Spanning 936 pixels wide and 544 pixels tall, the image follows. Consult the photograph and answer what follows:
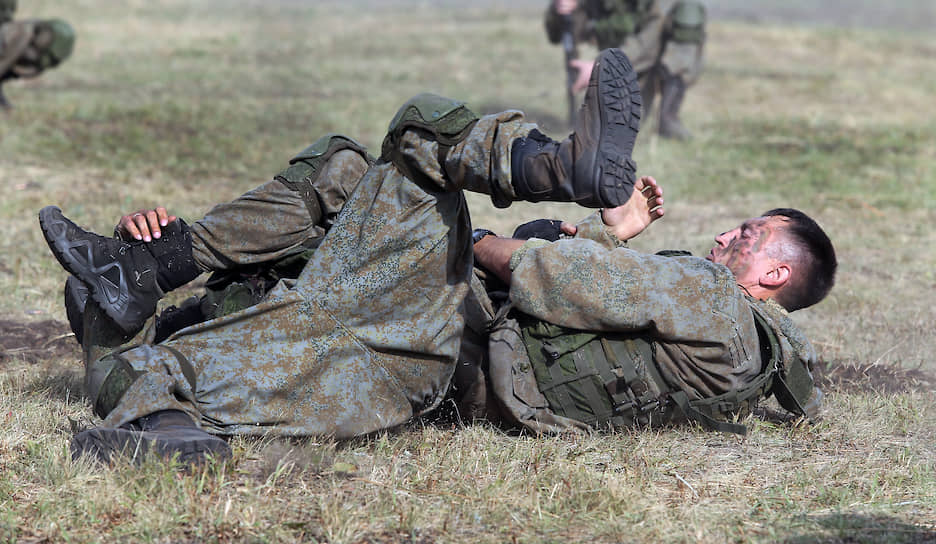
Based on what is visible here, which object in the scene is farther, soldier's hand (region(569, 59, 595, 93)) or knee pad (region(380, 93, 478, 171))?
soldier's hand (region(569, 59, 595, 93))

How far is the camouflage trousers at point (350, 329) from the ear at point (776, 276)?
1.23 m

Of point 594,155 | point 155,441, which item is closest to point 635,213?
point 594,155

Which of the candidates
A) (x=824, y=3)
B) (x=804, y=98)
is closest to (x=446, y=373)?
(x=804, y=98)

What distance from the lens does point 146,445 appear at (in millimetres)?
2824

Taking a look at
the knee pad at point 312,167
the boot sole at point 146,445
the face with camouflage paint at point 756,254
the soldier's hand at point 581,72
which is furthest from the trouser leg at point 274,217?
the soldier's hand at point 581,72

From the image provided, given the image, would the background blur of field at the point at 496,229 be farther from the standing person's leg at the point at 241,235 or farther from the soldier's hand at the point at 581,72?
the soldier's hand at the point at 581,72

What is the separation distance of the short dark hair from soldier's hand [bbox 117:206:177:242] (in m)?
2.28

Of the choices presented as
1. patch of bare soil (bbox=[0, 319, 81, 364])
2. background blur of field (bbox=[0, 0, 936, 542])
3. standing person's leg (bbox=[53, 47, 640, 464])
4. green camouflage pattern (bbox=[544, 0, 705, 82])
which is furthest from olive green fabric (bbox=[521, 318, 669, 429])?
green camouflage pattern (bbox=[544, 0, 705, 82])

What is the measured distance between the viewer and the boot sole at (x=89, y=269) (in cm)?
340

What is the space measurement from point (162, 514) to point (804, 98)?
13.9m

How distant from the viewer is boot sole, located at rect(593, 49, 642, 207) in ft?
9.25

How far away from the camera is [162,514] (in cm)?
268

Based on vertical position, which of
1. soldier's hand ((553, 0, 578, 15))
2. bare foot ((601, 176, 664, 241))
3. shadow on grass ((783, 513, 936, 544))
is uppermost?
soldier's hand ((553, 0, 578, 15))

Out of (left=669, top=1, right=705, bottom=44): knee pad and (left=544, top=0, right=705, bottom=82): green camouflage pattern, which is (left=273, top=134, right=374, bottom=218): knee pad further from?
(left=669, top=1, right=705, bottom=44): knee pad
